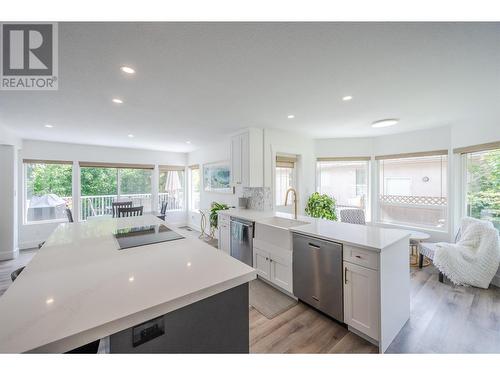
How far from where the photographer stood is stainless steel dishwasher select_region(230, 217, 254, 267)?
2.99m

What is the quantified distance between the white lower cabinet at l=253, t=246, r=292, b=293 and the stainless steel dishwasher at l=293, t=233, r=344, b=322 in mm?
110

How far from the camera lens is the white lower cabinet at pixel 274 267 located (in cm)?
244

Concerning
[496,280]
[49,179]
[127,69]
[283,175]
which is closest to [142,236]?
[127,69]

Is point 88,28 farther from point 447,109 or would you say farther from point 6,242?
point 6,242

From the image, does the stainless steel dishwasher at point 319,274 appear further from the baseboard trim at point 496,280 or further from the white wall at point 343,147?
the white wall at point 343,147

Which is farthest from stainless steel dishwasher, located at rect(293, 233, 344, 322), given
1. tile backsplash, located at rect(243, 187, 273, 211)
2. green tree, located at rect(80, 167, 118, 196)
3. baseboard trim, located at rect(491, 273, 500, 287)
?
green tree, located at rect(80, 167, 118, 196)

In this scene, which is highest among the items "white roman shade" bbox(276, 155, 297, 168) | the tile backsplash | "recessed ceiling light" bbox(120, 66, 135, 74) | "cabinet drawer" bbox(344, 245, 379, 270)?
"recessed ceiling light" bbox(120, 66, 135, 74)

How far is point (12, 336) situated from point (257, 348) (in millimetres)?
1619

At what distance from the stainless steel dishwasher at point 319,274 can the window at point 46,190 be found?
5723 millimetres

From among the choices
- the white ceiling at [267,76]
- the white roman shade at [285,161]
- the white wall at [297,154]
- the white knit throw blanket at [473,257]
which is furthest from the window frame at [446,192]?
the white roman shade at [285,161]

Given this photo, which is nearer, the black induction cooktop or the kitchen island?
the black induction cooktop

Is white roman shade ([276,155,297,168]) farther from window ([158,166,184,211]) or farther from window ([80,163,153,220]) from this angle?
window ([80,163,153,220])

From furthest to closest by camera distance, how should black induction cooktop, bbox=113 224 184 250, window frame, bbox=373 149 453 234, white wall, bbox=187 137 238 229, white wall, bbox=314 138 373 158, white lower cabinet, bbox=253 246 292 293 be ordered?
1. white wall, bbox=187 137 238 229
2. white wall, bbox=314 138 373 158
3. window frame, bbox=373 149 453 234
4. white lower cabinet, bbox=253 246 292 293
5. black induction cooktop, bbox=113 224 184 250
